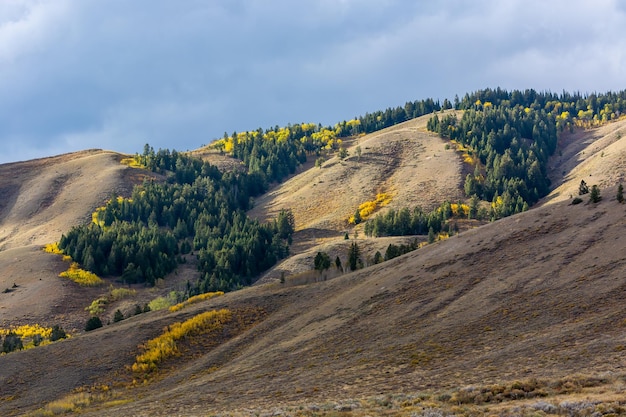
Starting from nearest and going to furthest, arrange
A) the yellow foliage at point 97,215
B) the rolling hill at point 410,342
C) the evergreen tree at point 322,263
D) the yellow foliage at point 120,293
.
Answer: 1. the rolling hill at point 410,342
2. the evergreen tree at point 322,263
3. the yellow foliage at point 120,293
4. the yellow foliage at point 97,215

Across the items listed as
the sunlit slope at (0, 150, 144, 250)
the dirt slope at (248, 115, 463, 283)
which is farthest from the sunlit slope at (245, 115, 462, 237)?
the sunlit slope at (0, 150, 144, 250)

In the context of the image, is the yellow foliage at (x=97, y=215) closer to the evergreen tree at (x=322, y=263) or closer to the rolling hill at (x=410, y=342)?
the evergreen tree at (x=322, y=263)

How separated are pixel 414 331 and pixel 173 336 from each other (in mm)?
23713

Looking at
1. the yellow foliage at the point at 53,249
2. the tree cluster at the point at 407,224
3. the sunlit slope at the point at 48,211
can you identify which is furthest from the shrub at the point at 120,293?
the tree cluster at the point at 407,224

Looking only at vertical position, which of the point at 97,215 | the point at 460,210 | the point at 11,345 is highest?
the point at 97,215

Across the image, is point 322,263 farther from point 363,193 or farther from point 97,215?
point 97,215

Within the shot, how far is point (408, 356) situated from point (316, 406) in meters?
10.4

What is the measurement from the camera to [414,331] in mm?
39531

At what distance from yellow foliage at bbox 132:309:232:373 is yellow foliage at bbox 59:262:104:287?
2462 inches

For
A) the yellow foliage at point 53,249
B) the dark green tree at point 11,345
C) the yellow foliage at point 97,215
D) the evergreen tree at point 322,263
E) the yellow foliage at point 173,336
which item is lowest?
the dark green tree at point 11,345

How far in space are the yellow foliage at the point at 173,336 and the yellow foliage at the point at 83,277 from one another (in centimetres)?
6253

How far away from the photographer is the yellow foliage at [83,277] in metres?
110

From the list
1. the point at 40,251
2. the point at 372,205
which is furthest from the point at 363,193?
the point at 40,251

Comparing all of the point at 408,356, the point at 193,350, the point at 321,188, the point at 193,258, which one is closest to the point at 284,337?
the point at 193,350
